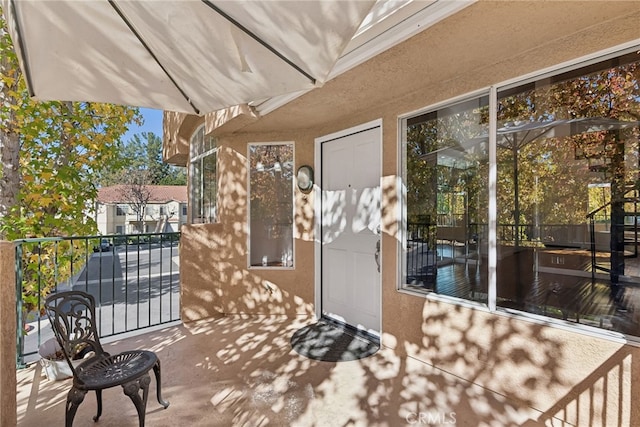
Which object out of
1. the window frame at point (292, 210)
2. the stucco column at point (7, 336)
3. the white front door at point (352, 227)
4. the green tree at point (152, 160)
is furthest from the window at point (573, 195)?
the green tree at point (152, 160)

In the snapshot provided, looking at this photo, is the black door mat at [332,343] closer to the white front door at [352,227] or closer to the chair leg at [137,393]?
the white front door at [352,227]

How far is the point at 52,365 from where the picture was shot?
2.59m

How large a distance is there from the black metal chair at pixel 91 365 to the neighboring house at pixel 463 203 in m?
1.90

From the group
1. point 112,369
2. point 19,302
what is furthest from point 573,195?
point 19,302

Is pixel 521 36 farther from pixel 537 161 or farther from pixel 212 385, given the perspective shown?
pixel 212 385

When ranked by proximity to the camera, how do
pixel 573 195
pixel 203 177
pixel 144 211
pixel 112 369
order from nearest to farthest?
pixel 112 369
pixel 573 195
pixel 203 177
pixel 144 211

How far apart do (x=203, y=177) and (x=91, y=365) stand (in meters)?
3.59

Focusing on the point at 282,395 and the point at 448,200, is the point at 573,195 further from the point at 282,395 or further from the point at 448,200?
the point at 282,395

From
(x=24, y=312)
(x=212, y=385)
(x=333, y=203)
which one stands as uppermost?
(x=333, y=203)

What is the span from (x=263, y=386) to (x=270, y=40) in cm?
247

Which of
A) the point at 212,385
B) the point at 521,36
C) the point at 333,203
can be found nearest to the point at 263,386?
the point at 212,385

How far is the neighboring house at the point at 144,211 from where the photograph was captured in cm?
2509

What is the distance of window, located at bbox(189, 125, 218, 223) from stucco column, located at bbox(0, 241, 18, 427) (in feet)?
9.62

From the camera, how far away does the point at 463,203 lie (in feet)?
9.43
